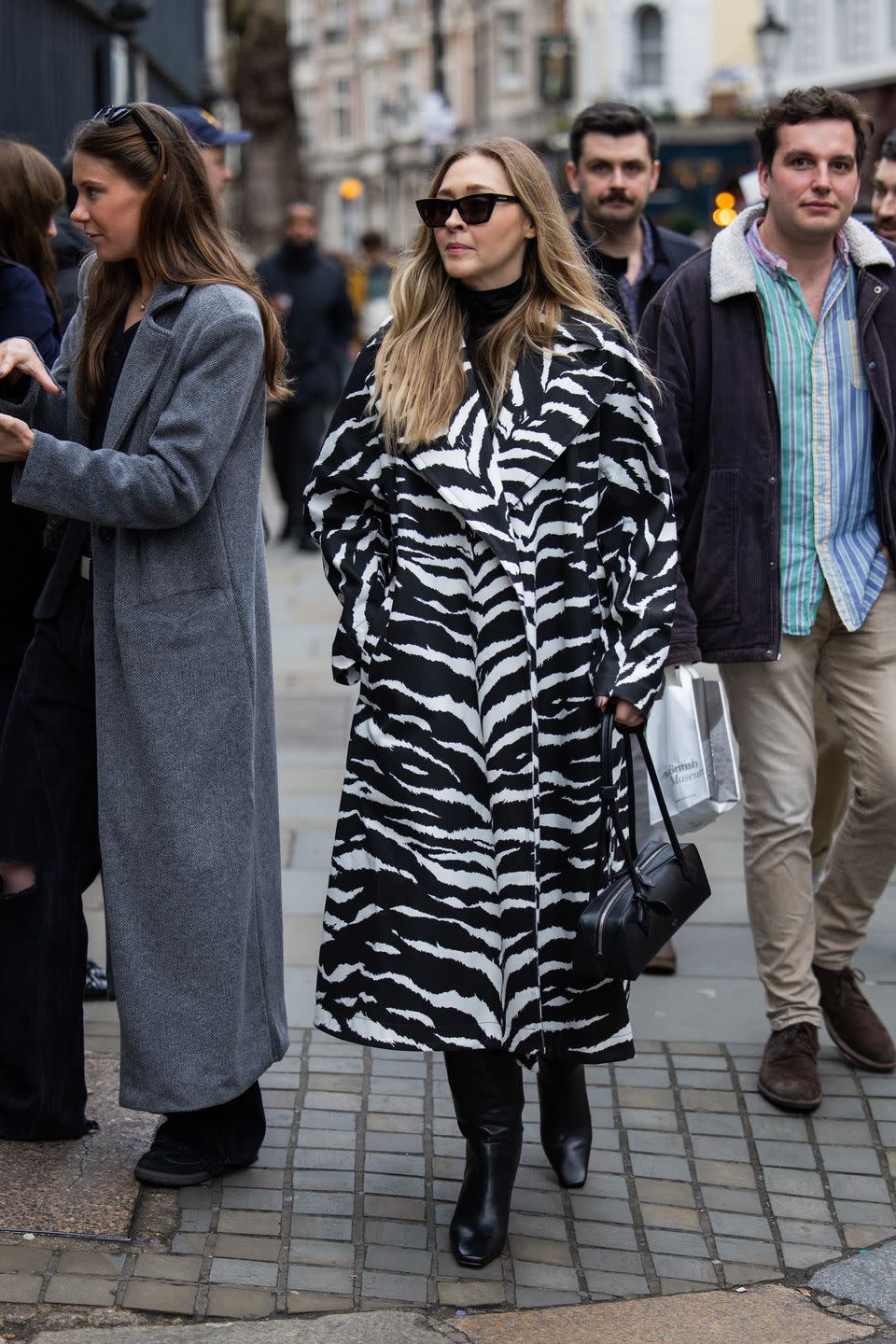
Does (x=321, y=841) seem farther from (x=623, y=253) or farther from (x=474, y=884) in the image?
(x=474, y=884)

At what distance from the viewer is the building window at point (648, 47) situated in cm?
4609

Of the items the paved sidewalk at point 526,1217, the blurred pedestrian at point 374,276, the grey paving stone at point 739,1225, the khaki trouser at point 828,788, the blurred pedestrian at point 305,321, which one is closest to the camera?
the paved sidewalk at point 526,1217

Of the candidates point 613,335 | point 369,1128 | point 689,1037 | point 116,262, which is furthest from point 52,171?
point 689,1037

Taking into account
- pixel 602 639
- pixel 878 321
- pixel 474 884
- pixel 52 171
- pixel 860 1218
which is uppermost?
pixel 52 171

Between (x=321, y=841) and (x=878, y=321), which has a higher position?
(x=878, y=321)

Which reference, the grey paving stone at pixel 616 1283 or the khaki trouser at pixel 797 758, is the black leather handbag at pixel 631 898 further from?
the khaki trouser at pixel 797 758

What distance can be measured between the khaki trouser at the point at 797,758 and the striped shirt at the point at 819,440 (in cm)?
7

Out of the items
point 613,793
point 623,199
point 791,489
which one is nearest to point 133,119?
point 613,793

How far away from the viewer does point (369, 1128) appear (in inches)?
157

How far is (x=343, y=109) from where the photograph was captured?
76.2 metres

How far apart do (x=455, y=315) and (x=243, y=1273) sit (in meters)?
1.78

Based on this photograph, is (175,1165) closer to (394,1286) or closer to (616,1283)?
(394,1286)

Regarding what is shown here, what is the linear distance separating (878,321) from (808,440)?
0.32 meters

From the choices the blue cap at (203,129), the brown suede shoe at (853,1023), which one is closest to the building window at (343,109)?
the blue cap at (203,129)
